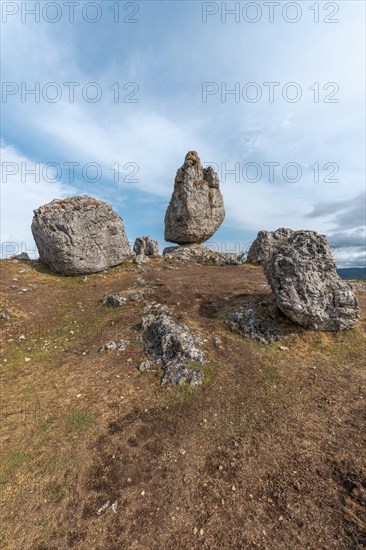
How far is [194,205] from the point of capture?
4512cm

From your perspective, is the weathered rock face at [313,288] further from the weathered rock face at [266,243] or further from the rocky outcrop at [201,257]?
the rocky outcrop at [201,257]

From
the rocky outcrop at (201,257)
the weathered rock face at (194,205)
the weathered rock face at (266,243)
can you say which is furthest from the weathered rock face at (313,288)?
the weathered rock face at (194,205)

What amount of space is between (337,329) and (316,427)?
8.73 metres

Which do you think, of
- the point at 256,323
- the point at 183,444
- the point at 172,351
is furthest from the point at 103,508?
the point at 256,323

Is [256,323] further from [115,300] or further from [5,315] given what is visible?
[5,315]

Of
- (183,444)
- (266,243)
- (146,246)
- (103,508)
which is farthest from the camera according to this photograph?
(146,246)

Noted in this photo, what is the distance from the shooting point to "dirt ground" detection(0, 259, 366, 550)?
756 cm

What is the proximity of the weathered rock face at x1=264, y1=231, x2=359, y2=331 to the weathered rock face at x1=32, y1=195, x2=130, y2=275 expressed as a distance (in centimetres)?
2007

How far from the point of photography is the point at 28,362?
15.8 metres

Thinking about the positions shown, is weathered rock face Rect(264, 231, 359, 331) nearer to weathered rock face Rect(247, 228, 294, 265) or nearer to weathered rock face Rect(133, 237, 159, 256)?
weathered rock face Rect(247, 228, 294, 265)

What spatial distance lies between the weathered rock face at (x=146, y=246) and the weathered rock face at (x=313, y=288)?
24531 millimetres

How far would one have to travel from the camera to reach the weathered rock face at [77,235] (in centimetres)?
2988

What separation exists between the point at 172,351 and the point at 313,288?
31.9 feet

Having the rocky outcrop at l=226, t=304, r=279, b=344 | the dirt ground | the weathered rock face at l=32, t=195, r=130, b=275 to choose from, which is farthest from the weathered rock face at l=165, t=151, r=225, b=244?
the dirt ground
